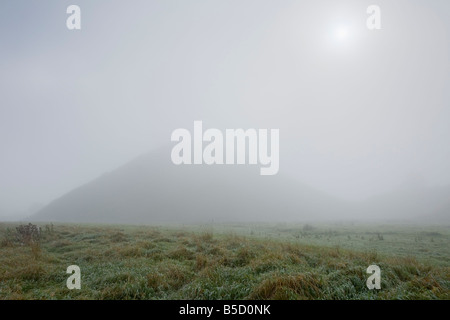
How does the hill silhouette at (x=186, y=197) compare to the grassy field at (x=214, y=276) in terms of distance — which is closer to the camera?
the grassy field at (x=214, y=276)

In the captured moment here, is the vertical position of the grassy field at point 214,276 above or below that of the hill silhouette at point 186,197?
above

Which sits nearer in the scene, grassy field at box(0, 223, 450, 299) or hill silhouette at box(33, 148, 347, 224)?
grassy field at box(0, 223, 450, 299)

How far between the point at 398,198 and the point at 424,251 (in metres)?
190

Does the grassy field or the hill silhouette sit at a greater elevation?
the grassy field

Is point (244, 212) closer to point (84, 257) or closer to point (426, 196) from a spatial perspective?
point (84, 257)

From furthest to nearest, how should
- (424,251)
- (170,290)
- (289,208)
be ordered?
(289,208) → (424,251) → (170,290)

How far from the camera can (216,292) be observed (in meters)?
8.73

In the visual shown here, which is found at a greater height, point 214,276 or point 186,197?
point 214,276

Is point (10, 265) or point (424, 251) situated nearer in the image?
point (10, 265)

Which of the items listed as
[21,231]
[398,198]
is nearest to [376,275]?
[21,231]

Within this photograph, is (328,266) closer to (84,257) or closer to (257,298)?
(257,298)

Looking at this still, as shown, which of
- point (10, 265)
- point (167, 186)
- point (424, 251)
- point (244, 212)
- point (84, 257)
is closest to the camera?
point (10, 265)

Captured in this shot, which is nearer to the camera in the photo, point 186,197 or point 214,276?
point 214,276

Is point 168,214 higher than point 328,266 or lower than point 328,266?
lower
